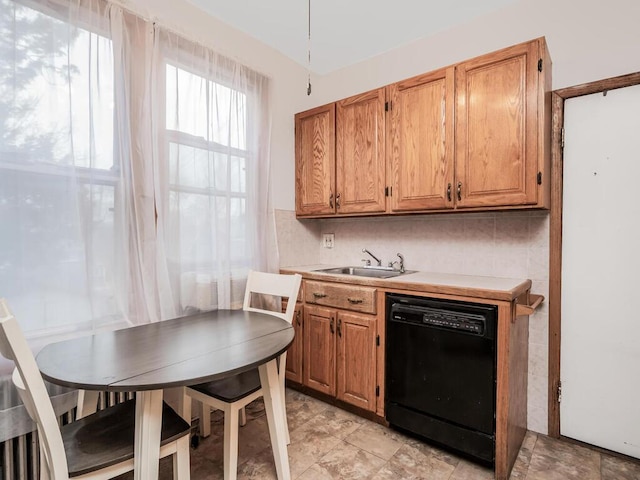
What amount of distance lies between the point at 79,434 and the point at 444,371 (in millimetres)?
1653

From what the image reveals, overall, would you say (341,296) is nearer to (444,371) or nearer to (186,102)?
(444,371)

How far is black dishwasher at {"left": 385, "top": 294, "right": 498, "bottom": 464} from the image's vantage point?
5.40 ft

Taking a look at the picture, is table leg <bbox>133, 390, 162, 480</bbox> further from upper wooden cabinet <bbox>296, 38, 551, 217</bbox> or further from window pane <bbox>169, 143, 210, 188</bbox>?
upper wooden cabinet <bbox>296, 38, 551, 217</bbox>

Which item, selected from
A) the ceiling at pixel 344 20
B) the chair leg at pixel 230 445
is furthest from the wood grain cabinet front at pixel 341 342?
the ceiling at pixel 344 20

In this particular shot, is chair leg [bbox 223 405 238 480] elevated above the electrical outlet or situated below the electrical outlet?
below

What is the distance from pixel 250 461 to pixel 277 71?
9.03 feet

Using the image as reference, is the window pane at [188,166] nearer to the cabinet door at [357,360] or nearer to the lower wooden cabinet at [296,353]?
the lower wooden cabinet at [296,353]

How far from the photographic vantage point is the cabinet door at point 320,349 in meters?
2.25

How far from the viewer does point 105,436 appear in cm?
116

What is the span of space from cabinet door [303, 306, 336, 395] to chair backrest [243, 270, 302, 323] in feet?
1.06

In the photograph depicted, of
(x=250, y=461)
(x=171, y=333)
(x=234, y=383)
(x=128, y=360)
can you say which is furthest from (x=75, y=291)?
(x=250, y=461)

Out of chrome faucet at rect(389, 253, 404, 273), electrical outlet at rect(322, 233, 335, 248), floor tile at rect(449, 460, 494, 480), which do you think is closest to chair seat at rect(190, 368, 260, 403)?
floor tile at rect(449, 460, 494, 480)

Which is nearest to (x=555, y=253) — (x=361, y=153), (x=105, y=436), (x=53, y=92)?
(x=361, y=153)

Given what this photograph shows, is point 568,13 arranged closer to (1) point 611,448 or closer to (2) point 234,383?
(1) point 611,448
